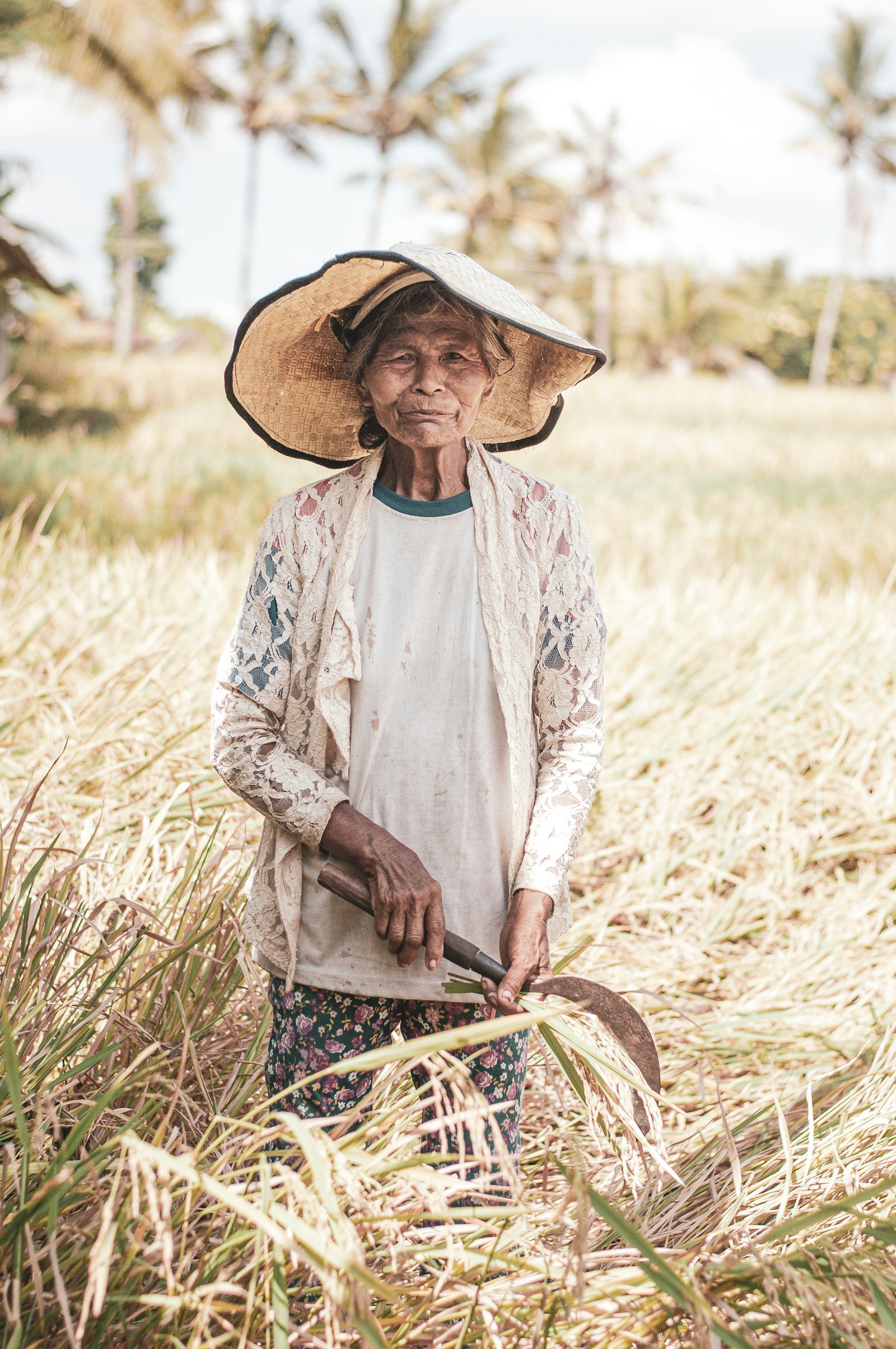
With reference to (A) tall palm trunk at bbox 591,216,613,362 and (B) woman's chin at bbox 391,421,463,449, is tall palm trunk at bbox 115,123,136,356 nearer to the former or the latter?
(A) tall palm trunk at bbox 591,216,613,362

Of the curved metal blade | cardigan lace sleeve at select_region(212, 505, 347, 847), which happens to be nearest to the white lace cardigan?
cardigan lace sleeve at select_region(212, 505, 347, 847)

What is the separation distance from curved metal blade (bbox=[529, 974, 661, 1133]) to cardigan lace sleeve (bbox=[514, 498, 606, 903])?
127mm

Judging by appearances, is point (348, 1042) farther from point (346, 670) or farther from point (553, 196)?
point (553, 196)

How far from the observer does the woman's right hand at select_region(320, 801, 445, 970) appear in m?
1.36

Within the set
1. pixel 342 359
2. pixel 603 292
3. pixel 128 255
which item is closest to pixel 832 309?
pixel 603 292

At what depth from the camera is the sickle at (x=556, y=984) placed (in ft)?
4.58

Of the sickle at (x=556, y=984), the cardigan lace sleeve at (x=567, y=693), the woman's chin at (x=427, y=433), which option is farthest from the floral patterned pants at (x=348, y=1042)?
the woman's chin at (x=427, y=433)

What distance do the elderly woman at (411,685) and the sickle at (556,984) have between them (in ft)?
0.07

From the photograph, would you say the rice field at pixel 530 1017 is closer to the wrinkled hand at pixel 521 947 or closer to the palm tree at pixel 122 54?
the wrinkled hand at pixel 521 947

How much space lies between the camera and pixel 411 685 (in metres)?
1.46

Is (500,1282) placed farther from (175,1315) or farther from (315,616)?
(315,616)

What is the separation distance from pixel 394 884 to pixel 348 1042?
29cm

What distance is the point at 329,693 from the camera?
143 cm

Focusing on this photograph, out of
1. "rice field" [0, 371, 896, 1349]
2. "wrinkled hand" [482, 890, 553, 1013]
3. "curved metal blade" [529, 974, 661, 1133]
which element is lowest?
"rice field" [0, 371, 896, 1349]
